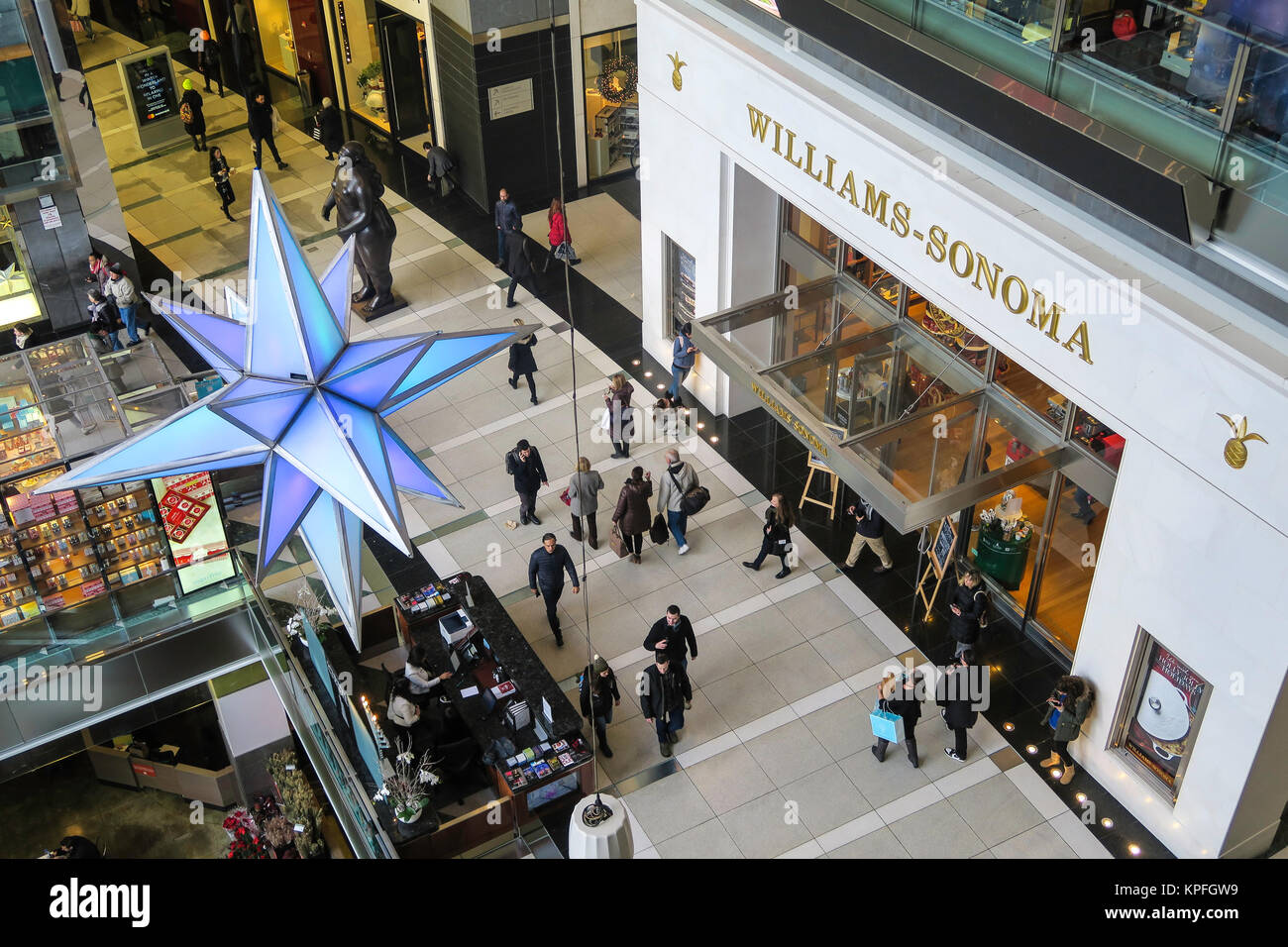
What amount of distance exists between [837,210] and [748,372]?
212cm

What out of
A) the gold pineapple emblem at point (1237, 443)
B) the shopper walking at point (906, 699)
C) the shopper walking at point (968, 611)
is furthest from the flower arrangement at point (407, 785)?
the gold pineapple emblem at point (1237, 443)

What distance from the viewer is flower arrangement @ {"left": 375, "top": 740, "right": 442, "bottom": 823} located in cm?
1289

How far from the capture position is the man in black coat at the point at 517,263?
20.8 m

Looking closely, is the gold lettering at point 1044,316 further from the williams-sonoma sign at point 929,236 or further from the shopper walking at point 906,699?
the shopper walking at point 906,699

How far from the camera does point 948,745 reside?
46.1ft

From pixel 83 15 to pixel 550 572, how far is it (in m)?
25.1

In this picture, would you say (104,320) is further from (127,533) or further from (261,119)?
(127,533)

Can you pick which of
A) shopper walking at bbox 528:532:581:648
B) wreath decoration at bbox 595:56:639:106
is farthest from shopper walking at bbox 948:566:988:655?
wreath decoration at bbox 595:56:639:106

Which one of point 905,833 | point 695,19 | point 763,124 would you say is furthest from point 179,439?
point 695,19

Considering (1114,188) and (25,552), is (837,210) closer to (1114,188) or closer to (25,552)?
(1114,188)

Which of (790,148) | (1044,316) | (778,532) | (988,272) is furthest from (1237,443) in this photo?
(790,148)

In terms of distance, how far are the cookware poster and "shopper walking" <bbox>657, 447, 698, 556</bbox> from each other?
5.82 metres

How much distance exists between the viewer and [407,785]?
13094 millimetres

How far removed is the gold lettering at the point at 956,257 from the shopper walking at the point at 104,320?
13.9m
